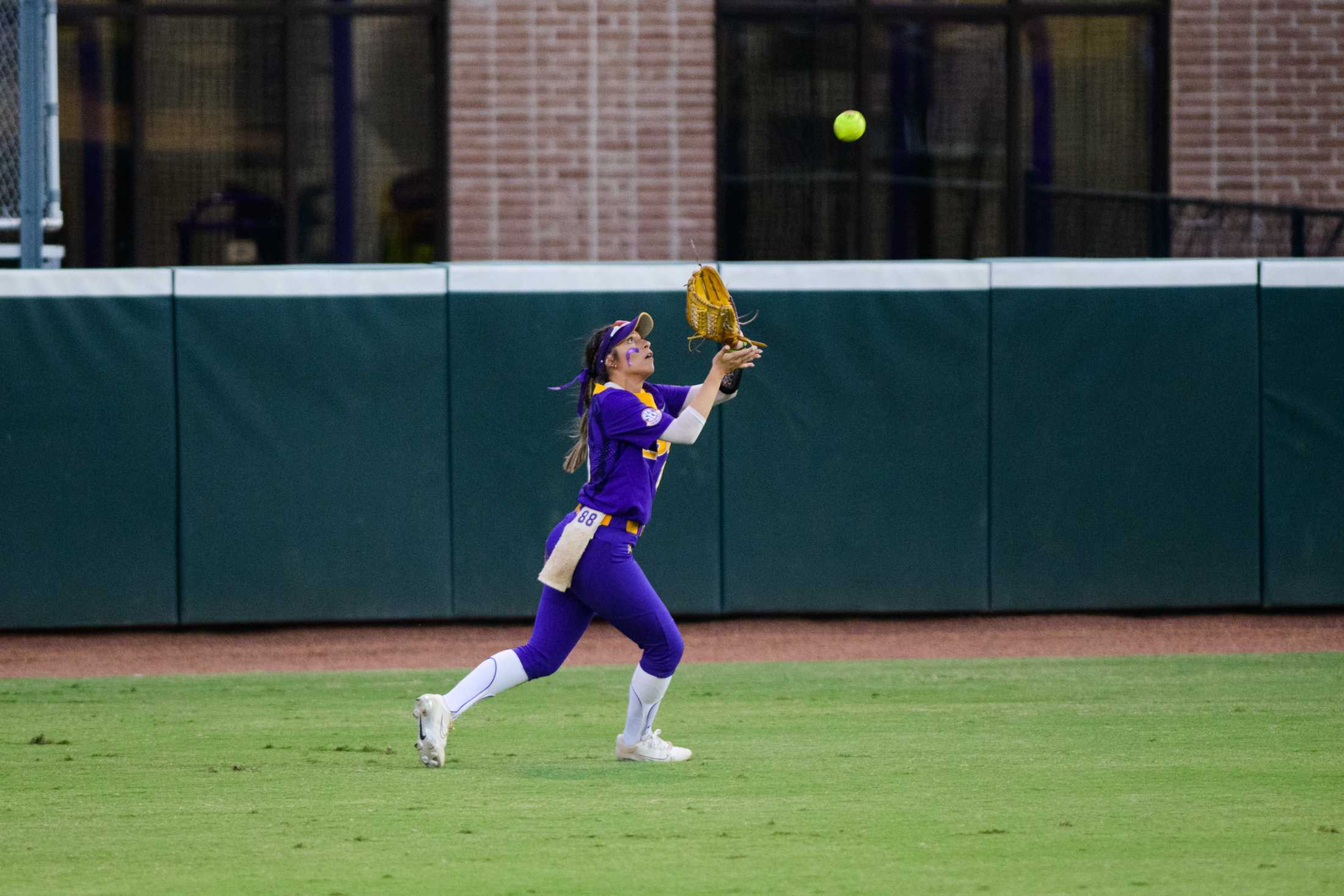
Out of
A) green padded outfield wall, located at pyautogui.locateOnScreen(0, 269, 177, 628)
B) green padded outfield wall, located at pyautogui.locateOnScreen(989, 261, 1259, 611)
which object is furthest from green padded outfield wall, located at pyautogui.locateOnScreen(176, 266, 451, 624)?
green padded outfield wall, located at pyautogui.locateOnScreen(989, 261, 1259, 611)

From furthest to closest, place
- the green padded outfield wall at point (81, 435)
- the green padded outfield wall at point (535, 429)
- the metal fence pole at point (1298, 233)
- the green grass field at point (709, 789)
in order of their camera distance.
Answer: the metal fence pole at point (1298, 233), the green padded outfield wall at point (535, 429), the green padded outfield wall at point (81, 435), the green grass field at point (709, 789)

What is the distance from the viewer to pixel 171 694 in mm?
8539

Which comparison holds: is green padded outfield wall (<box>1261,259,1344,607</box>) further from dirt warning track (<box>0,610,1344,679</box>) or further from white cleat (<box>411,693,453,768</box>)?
white cleat (<box>411,693,453,768</box>)

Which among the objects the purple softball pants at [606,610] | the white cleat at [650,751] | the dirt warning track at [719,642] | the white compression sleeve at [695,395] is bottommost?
the dirt warning track at [719,642]

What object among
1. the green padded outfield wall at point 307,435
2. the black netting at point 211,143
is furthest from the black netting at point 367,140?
the green padded outfield wall at point 307,435

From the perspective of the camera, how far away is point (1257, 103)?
506 inches

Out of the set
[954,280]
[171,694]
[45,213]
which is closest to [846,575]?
[954,280]

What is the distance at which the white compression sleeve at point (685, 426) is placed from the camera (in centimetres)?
597

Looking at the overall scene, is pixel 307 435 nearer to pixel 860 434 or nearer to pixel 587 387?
pixel 860 434

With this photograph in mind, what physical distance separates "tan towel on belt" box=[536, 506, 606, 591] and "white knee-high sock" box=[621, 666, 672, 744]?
0.44m

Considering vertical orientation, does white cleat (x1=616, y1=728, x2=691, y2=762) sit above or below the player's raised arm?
below

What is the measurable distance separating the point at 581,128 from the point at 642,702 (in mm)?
7158

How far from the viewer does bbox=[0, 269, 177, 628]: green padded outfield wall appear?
10500mm

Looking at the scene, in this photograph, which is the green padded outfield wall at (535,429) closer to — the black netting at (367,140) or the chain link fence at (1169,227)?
the black netting at (367,140)
